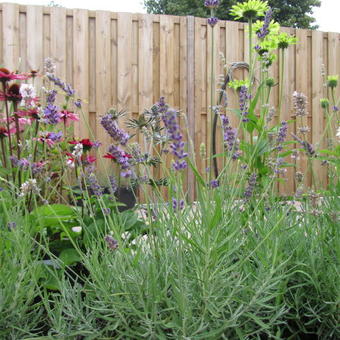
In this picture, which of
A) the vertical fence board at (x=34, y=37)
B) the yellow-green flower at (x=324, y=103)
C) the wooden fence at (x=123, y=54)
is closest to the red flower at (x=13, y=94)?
the yellow-green flower at (x=324, y=103)

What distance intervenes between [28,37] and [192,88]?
6.00 ft

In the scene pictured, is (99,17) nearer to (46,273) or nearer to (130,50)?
(130,50)

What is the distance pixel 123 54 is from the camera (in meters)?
5.43

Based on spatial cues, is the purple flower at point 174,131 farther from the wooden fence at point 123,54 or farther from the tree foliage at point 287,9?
the tree foliage at point 287,9

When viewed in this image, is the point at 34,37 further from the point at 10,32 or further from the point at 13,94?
the point at 13,94

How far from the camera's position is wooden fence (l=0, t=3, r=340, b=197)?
5191 millimetres

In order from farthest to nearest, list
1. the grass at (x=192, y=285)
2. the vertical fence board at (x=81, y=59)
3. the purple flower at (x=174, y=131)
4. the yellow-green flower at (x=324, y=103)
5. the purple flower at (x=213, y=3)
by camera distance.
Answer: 1. the vertical fence board at (x=81, y=59)
2. the yellow-green flower at (x=324, y=103)
3. the purple flower at (x=213, y=3)
4. the grass at (x=192, y=285)
5. the purple flower at (x=174, y=131)

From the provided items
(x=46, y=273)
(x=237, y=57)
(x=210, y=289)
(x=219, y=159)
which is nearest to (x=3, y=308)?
(x=46, y=273)

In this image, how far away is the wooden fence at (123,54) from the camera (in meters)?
5.19

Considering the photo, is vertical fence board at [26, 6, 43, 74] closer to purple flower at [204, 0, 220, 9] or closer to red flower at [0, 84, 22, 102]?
red flower at [0, 84, 22, 102]

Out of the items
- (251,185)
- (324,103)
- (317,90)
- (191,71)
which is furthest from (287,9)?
(251,185)

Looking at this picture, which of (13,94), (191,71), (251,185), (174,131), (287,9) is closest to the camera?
(174,131)

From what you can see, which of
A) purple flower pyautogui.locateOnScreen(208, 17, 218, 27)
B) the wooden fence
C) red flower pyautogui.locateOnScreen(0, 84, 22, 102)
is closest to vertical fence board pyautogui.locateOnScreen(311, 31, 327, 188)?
the wooden fence

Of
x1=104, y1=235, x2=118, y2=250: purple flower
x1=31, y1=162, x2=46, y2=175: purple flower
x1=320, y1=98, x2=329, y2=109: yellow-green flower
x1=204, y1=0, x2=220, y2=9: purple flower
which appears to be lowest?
x1=104, y1=235, x2=118, y2=250: purple flower
